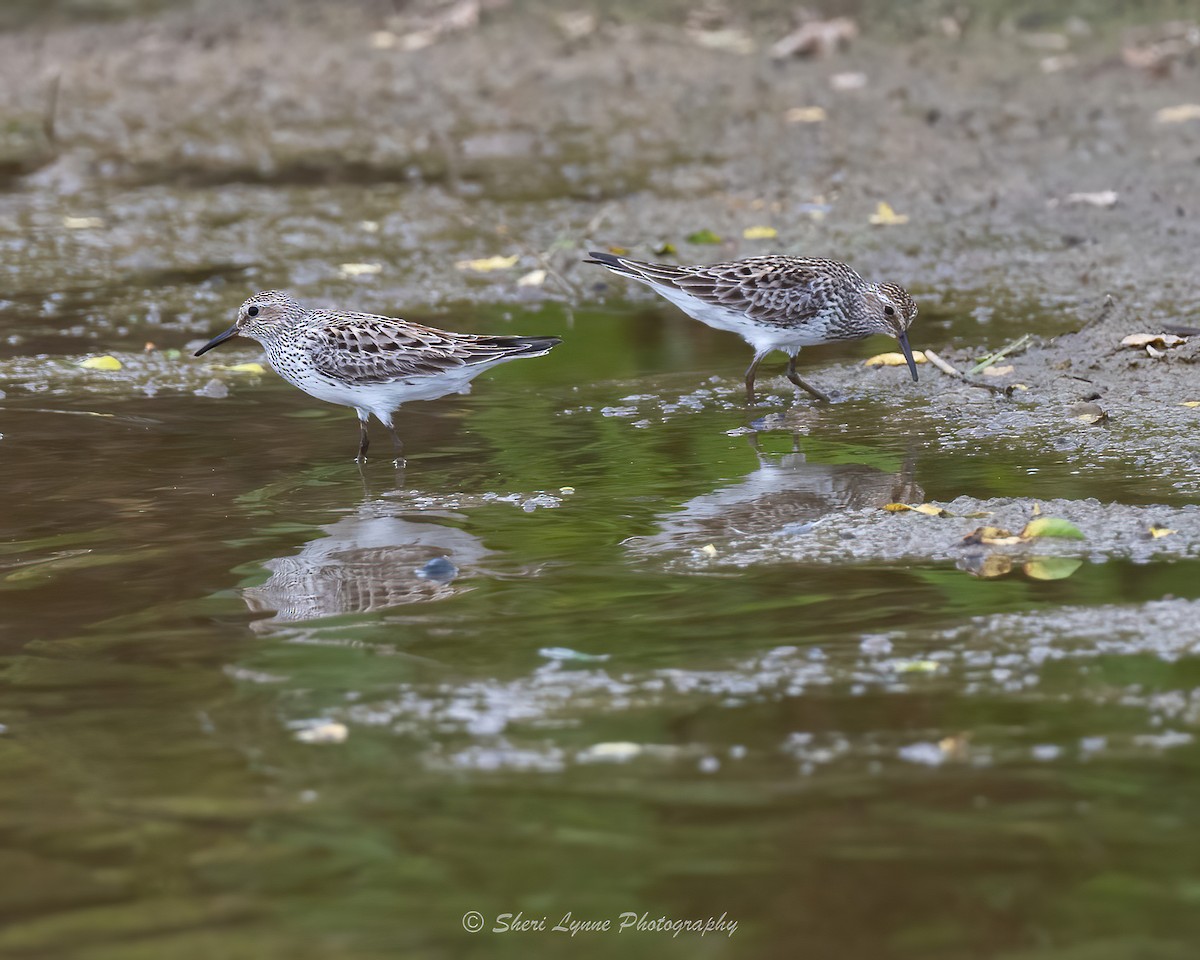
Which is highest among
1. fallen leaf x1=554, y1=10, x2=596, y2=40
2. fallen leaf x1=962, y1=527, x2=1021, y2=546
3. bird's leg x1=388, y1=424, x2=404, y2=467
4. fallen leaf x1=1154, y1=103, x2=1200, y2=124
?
fallen leaf x1=554, y1=10, x2=596, y2=40

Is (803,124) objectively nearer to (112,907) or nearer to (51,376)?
(51,376)

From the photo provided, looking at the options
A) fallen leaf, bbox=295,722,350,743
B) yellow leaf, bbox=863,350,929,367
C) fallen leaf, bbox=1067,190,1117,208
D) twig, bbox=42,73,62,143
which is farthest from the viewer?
twig, bbox=42,73,62,143

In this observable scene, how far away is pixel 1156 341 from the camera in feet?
30.9

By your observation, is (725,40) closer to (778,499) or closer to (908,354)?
(908,354)

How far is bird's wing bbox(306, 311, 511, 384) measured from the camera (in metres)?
8.80

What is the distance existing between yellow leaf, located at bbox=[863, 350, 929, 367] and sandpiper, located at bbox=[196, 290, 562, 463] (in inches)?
93.9

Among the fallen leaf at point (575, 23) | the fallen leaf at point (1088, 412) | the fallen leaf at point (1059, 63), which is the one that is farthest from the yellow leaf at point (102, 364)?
the fallen leaf at point (1059, 63)

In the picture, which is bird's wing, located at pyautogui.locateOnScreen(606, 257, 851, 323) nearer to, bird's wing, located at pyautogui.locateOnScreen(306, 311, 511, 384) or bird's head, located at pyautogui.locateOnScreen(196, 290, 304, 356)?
bird's wing, located at pyautogui.locateOnScreen(306, 311, 511, 384)

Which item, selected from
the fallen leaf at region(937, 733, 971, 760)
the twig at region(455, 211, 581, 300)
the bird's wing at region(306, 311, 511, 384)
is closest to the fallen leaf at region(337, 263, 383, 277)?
the twig at region(455, 211, 581, 300)

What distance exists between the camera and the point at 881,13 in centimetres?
1888

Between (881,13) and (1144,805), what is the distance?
15605mm

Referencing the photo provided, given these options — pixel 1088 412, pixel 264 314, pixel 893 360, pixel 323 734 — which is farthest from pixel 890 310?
pixel 323 734

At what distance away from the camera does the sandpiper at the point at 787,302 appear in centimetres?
973

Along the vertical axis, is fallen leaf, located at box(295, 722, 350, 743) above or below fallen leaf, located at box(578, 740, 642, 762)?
above
